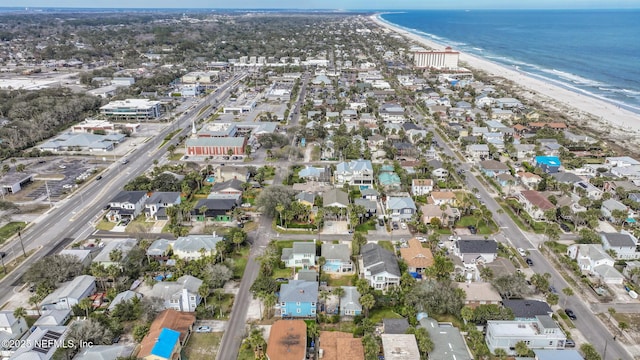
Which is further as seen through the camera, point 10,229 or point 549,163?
point 549,163

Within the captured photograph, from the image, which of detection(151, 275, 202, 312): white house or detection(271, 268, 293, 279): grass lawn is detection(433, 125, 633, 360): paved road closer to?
detection(271, 268, 293, 279): grass lawn

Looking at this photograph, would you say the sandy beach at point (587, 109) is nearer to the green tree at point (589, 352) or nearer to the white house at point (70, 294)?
the green tree at point (589, 352)

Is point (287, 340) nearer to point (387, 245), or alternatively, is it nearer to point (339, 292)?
point (339, 292)

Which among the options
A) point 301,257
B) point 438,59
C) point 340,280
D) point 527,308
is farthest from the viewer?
point 438,59

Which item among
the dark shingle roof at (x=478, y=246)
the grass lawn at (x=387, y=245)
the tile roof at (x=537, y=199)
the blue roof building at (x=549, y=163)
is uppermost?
the blue roof building at (x=549, y=163)

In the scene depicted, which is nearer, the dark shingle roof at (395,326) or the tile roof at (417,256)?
the dark shingle roof at (395,326)

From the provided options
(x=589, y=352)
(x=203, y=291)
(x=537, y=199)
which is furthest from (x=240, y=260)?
(x=537, y=199)

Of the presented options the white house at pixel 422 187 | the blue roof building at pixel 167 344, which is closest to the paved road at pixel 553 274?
the white house at pixel 422 187
